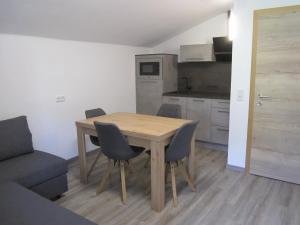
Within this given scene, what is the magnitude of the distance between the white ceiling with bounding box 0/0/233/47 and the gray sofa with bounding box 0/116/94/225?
3.78ft

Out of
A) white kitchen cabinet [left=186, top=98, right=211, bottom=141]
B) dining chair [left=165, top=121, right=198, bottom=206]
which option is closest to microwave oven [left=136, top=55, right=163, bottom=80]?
white kitchen cabinet [left=186, top=98, right=211, bottom=141]

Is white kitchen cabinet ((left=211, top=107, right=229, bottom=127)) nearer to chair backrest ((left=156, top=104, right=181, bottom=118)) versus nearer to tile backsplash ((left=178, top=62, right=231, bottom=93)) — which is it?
tile backsplash ((left=178, top=62, right=231, bottom=93))

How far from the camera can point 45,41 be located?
3.33 m

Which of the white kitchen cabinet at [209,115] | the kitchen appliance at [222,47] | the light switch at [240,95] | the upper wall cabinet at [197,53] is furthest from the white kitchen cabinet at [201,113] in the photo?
the light switch at [240,95]

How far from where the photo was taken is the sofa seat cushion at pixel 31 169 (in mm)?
2375

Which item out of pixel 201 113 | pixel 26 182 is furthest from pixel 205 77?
pixel 26 182

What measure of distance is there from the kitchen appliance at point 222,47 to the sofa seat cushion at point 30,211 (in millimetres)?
3613

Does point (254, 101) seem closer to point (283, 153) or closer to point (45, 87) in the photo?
point (283, 153)

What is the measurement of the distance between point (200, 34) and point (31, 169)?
12.7ft

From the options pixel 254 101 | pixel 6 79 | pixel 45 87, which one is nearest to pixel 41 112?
pixel 45 87

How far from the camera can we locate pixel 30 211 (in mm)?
1800

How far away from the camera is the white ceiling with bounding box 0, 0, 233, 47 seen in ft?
8.75

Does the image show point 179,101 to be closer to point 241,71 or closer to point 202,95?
point 202,95

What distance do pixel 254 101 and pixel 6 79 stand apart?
3.12 m
